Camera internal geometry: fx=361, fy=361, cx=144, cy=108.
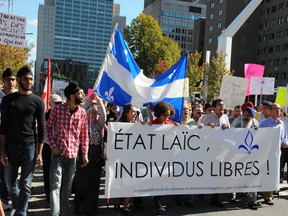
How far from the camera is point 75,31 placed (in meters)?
165

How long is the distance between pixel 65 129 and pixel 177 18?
11907 cm

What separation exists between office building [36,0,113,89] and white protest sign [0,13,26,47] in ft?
483

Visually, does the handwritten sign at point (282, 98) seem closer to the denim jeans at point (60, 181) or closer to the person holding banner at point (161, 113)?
the person holding banner at point (161, 113)

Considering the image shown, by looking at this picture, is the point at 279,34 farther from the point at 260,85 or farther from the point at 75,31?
the point at 75,31

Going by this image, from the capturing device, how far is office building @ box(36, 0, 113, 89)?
6289 inches

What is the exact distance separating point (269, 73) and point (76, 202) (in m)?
63.7

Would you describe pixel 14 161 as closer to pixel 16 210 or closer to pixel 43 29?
pixel 16 210

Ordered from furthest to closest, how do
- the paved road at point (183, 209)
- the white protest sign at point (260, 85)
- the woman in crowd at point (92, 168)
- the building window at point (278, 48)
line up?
1. the building window at point (278, 48)
2. the white protest sign at point (260, 85)
3. the paved road at point (183, 209)
4. the woman in crowd at point (92, 168)

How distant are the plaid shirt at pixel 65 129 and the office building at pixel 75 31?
495 feet

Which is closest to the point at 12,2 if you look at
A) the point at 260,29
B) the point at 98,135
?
the point at 98,135

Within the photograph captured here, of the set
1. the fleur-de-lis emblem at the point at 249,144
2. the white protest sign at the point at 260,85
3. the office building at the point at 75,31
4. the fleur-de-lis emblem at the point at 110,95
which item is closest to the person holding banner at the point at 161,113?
the fleur-de-lis emblem at the point at 110,95

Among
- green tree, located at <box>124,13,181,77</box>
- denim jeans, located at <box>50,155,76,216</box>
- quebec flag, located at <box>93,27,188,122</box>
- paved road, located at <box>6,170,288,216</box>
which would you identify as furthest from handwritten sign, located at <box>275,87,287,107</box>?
green tree, located at <box>124,13,181,77</box>

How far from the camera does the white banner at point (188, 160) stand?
5715 millimetres

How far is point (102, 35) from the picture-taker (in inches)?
6693
